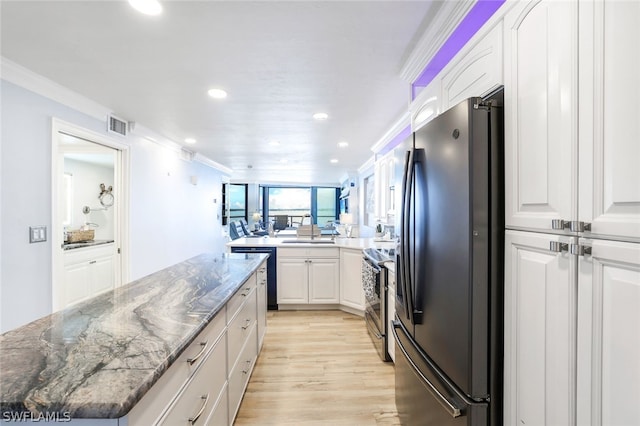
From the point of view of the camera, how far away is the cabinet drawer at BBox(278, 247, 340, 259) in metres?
3.98

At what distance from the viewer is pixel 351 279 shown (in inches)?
150

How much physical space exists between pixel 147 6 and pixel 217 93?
1092 millimetres

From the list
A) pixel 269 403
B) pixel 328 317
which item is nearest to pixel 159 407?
pixel 269 403

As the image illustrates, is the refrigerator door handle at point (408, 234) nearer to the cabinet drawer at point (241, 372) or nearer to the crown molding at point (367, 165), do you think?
the cabinet drawer at point (241, 372)

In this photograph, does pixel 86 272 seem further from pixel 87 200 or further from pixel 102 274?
pixel 87 200

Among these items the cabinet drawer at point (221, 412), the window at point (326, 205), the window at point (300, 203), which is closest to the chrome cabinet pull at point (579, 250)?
the cabinet drawer at point (221, 412)

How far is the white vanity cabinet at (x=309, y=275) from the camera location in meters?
3.98

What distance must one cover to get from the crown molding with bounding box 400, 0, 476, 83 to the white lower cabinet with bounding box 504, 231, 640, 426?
1.15 meters

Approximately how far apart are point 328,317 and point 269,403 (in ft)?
5.88

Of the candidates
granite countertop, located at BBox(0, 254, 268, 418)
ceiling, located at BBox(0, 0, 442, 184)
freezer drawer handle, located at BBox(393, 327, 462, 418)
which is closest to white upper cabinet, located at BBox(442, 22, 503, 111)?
ceiling, located at BBox(0, 0, 442, 184)

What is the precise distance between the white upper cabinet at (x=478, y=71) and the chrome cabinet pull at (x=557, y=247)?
0.62m

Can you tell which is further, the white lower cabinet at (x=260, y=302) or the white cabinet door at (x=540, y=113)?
the white lower cabinet at (x=260, y=302)

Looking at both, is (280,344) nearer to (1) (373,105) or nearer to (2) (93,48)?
(1) (373,105)

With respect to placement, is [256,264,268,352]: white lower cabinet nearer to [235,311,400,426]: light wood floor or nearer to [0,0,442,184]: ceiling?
[235,311,400,426]: light wood floor
